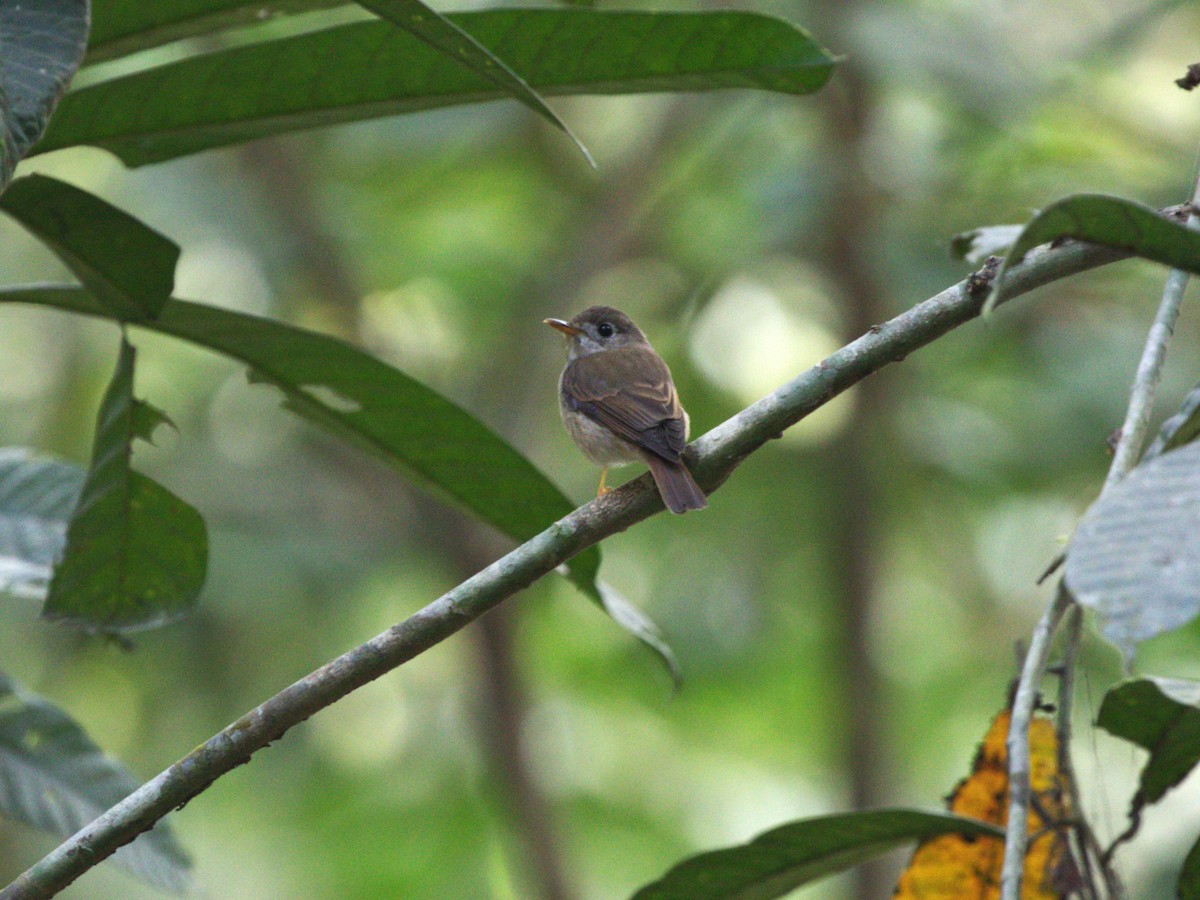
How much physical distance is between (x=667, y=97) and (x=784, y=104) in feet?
1.90

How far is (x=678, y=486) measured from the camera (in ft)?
8.54

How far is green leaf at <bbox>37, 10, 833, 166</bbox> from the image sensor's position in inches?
85.8

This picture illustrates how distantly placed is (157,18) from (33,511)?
4.04 feet

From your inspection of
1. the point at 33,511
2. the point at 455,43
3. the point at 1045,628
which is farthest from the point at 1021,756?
the point at 33,511

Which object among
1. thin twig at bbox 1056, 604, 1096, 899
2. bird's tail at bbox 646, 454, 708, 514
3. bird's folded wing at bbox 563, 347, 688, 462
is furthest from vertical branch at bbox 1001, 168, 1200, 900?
bird's folded wing at bbox 563, 347, 688, 462

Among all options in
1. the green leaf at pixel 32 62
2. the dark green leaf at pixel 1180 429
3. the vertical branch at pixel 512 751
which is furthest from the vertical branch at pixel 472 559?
the dark green leaf at pixel 1180 429

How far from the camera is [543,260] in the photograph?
251 inches

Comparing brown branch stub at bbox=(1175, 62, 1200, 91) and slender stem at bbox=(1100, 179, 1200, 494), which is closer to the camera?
slender stem at bbox=(1100, 179, 1200, 494)

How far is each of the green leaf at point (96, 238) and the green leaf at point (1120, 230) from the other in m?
1.33

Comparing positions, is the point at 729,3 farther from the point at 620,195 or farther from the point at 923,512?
the point at 923,512

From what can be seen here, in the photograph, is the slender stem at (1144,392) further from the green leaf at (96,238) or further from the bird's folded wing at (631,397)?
the bird's folded wing at (631,397)

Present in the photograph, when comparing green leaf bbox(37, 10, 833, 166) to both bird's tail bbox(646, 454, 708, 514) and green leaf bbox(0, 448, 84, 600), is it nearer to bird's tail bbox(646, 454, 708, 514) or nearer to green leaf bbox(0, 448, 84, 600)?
bird's tail bbox(646, 454, 708, 514)

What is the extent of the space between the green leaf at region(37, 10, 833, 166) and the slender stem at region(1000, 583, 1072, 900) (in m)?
1.10

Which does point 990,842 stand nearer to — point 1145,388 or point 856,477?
point 1145,388
